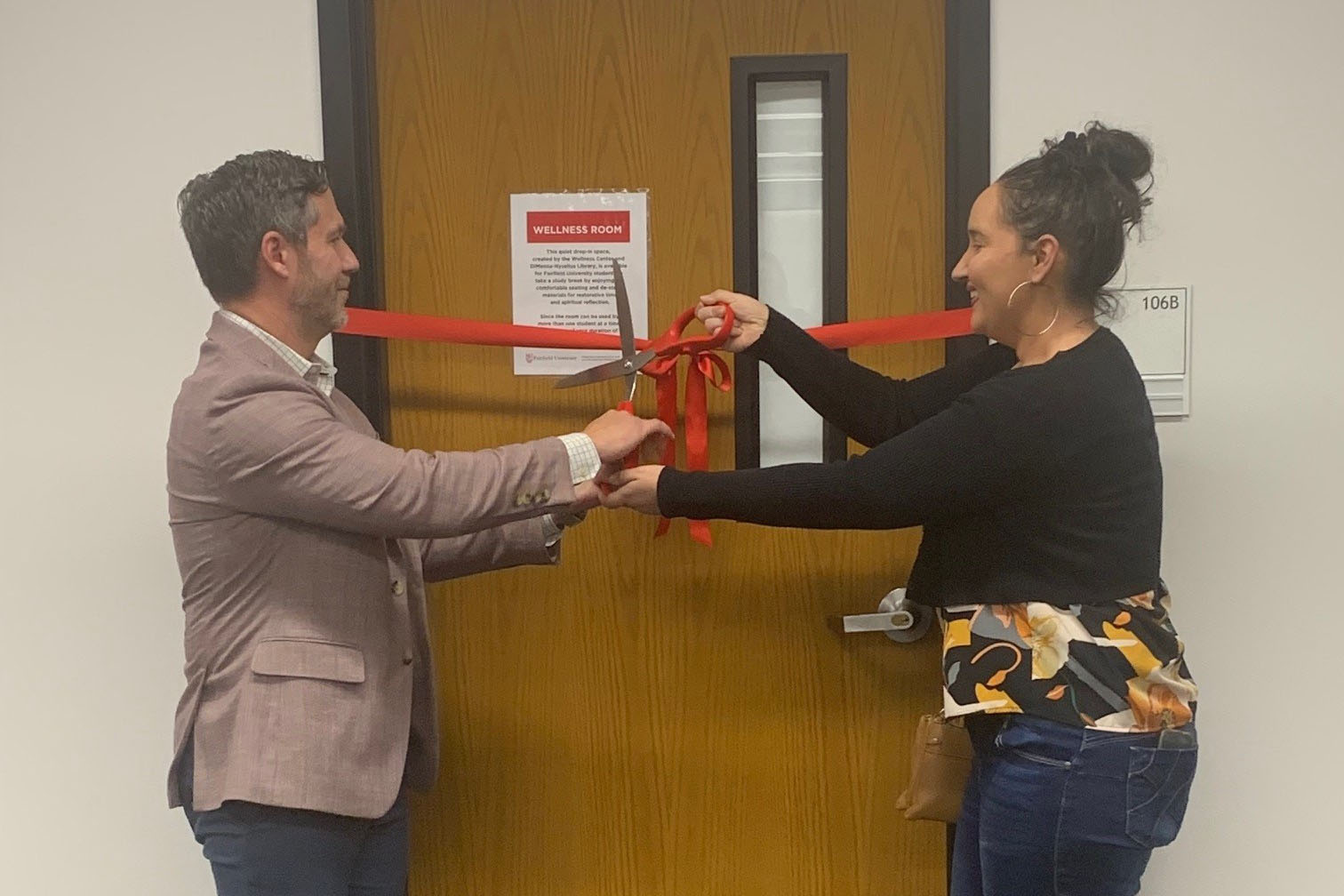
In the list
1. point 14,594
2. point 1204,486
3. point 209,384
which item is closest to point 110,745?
point 14,594

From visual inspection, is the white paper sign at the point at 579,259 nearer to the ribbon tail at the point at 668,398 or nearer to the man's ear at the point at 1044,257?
the ribbon tail at the point at 668,398

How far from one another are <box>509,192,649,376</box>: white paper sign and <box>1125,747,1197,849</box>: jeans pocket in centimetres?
96

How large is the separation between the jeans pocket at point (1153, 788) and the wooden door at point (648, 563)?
0.50 m

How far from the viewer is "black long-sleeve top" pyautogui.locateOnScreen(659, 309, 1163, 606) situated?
3.87 feet

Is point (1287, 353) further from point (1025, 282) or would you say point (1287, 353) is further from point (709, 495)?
point (709, 495)

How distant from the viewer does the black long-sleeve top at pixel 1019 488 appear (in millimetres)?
1180

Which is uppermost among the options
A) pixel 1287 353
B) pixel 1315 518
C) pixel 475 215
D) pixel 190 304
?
pixel 475 215

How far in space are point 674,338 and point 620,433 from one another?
0.21 meters

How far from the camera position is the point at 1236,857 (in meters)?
1.67

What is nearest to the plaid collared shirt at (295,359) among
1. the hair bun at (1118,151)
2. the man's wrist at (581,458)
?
the man's wrist at (581,458)

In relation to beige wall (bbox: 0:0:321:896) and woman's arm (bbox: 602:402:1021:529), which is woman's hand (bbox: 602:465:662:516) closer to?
woman's arm (bbox: 602:402:1021:529)

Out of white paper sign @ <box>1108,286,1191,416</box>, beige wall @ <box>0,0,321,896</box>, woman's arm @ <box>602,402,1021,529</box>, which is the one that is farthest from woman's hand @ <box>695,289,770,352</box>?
beige wall @ <box>0,0,321,896</box>

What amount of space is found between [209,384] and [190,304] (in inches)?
21.5

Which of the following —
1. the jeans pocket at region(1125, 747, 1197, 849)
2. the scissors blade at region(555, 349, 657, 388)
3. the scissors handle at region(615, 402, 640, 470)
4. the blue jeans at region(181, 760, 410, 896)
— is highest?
the scissors blade at region(555, 349, 657, 388)
